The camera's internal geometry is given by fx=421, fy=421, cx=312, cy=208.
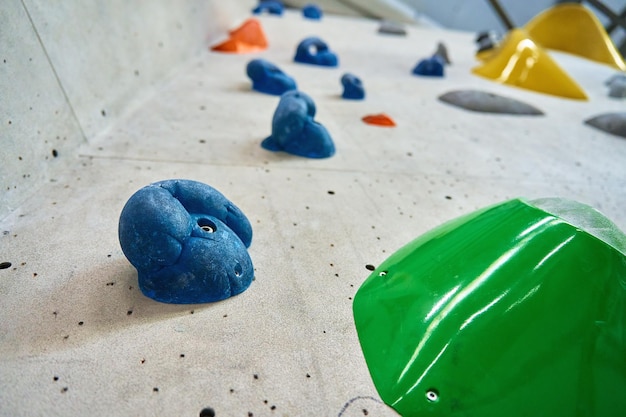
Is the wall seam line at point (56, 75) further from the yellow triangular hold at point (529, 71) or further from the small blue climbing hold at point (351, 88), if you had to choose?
the yellow triangular hold at point (529, 71)

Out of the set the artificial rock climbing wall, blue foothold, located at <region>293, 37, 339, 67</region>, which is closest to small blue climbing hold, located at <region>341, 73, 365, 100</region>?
blue foothold, located at <region>293, 37, 339, 67</region>

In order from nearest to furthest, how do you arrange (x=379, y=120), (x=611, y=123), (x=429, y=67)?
(x=379, y=120)
(x=611, y=123)
(x=429, y=67)

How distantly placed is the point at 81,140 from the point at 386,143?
5.43 feet

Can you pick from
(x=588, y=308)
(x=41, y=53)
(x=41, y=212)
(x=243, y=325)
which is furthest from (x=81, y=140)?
(x=588, y=308)

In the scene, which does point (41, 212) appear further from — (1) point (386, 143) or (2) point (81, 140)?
(1) point (386, 143)

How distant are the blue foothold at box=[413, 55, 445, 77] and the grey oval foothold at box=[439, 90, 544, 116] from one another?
0.91 meters

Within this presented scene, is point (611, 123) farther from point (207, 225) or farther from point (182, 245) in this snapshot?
point (182, 245)

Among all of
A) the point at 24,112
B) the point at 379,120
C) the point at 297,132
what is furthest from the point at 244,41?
the point at 24,112

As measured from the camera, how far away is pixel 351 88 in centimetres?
326

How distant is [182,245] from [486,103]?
311cm

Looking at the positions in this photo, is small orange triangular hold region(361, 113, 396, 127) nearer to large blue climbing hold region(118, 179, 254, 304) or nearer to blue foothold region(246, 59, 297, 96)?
blue foothold region(246, 59, 297, 96)

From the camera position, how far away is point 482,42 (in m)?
6.62

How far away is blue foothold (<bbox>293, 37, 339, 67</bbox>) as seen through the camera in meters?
4.23

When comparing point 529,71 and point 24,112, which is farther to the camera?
point 529,71
